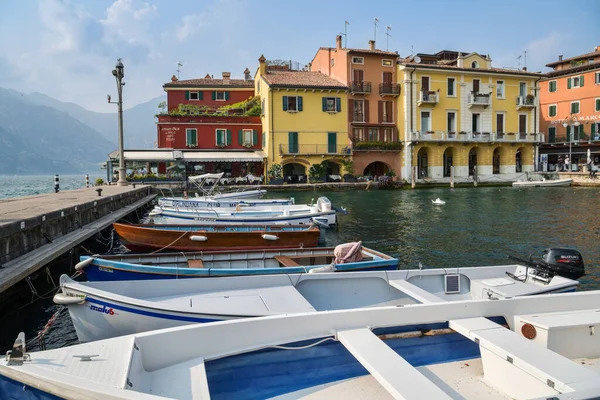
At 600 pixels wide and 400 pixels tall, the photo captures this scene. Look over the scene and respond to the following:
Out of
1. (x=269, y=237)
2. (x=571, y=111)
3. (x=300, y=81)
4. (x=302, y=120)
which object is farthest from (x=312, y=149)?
(x=571, y=111)

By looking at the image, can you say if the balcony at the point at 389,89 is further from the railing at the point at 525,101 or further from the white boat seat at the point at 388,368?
the white boat seat at the point at 388,368

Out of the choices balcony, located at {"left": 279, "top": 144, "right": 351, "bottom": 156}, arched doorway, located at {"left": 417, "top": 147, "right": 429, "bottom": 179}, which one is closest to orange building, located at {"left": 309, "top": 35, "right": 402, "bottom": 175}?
balcony, located at {"left": 279, "top": 144, "right": 351, "bottom": 156}

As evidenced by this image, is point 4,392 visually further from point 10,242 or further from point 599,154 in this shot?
point 599,154

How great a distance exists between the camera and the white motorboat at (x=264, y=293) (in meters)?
5.75

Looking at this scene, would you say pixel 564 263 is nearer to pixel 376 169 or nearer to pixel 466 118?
pixel 376 169

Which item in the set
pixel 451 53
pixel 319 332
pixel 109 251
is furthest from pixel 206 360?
pixel 451 53

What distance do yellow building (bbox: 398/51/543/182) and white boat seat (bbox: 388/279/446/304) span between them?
38.3m

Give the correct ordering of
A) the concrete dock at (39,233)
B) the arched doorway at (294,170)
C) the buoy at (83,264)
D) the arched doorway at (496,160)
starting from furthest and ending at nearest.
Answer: the arched doorway at (496,160) → the arched doorway at (294,170) → the concrete dock at (39,233) → the buoy at (83,264)

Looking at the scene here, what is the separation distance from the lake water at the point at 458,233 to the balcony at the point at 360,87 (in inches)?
694

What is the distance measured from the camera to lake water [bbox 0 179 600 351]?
9156mm

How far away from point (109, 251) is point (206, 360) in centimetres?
1250

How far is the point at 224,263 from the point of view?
9812 millimetres

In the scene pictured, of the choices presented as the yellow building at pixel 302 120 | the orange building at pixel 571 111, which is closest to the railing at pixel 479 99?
the orange building at pixel 571 111

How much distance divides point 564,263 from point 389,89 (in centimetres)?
3978
